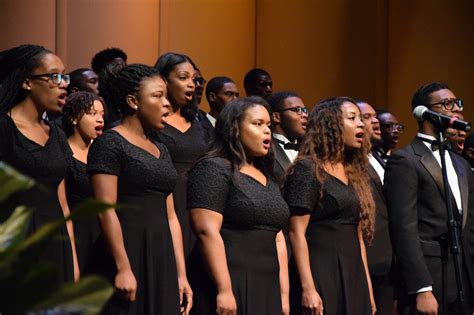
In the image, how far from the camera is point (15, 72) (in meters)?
3.26

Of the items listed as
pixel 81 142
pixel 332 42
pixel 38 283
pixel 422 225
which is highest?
pixel 38 283

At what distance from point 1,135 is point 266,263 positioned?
114 centimetres

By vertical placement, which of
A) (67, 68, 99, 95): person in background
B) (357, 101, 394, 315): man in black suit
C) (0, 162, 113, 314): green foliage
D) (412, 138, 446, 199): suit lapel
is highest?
(0, 162, 113, 314): green foliage

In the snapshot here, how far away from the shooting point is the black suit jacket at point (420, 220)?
4.22 meters

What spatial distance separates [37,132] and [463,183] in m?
2.16

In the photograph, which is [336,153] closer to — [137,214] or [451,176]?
[451,176]

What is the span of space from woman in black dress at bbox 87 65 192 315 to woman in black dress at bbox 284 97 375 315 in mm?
678

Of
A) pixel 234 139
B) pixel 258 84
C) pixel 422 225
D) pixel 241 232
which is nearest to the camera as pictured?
pixel 241 232

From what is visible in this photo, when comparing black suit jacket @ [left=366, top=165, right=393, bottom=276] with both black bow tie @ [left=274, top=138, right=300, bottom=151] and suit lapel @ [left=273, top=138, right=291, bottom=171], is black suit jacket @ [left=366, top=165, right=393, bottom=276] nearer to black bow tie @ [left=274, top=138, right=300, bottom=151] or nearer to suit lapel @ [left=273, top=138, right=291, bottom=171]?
suit lapel @ [left=273, top=138, right=291, bottom=171]

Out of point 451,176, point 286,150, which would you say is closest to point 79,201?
point 286,150

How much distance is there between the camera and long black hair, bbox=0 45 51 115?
3211 mm

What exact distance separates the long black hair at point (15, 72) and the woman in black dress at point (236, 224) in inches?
29.6

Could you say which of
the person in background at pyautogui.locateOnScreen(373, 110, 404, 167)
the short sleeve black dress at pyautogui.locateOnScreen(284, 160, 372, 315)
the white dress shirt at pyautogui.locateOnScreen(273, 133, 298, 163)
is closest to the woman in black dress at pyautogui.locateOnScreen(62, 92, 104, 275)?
the short sleeve black dress at pyautogui.locateOnScreen(284, 160, 372, 315)

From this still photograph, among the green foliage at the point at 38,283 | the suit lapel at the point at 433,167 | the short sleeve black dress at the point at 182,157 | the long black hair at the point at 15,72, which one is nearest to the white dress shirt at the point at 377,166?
the suit lapel at the point at 433,167
